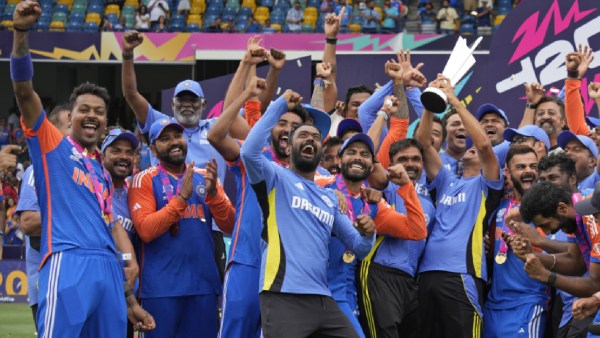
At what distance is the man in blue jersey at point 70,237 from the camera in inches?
252

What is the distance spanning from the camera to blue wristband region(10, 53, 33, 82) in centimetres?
616

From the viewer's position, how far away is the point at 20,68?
6.17 metres

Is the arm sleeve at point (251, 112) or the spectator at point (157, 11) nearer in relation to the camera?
the arm sleeve at point (251, 112)

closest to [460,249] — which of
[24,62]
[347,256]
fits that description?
[347,256]

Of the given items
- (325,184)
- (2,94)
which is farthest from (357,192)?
(2,94)

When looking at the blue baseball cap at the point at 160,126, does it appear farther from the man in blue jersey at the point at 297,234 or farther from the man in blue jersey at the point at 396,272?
the man in blue jersey at the point at 396,272

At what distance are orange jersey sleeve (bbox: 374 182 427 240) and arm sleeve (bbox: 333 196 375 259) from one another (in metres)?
0.80

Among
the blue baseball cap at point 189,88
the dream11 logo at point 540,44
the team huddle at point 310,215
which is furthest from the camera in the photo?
the dream11 logo at point 540,44

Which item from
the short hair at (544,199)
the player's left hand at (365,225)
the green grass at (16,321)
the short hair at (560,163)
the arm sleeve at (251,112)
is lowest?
the green grass at (16,321)

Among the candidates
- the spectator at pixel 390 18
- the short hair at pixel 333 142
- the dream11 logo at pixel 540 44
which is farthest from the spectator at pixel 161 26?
the short hair at pixel 333 142

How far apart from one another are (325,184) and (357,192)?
31 cm

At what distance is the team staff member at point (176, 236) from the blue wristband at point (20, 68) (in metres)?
1.80

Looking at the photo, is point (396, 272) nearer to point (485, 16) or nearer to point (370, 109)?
point (370, 109)

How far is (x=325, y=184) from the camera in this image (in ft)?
25.7
